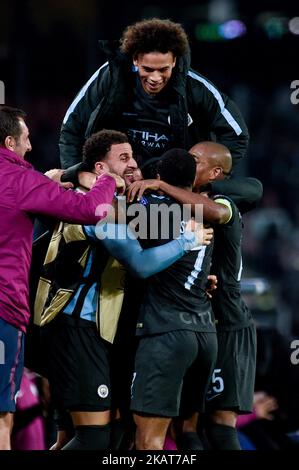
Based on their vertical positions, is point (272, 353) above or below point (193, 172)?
below

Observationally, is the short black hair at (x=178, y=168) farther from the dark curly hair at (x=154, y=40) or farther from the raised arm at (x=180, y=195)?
the dark curly hair at (x=154, y=40)

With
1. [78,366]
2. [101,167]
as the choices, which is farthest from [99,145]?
[78,366]

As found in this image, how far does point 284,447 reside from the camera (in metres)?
7.06

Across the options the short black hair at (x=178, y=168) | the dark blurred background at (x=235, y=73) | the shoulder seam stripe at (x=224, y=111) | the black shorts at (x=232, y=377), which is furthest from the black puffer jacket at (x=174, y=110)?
the dark blurred background at (x=235, y=73)

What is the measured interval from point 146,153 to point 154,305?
1076 millimetres

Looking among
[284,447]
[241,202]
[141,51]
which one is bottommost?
[284,447]

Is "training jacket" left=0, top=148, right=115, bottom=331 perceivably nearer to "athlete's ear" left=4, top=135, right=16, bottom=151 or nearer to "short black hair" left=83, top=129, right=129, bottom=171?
"athlete's ear" left=4, top=135, right=16, bottom=151

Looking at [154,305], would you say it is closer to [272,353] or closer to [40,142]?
[272,353]

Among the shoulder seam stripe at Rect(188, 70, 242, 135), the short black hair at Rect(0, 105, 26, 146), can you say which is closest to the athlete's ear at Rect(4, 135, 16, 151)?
the short black hair at Rect(0, 105, 26, 146)

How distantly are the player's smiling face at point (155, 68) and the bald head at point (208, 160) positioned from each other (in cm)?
40
